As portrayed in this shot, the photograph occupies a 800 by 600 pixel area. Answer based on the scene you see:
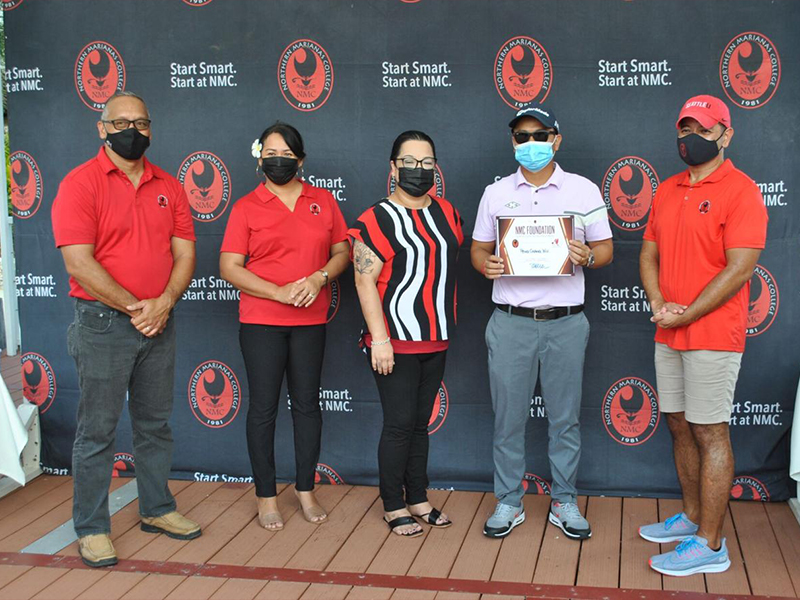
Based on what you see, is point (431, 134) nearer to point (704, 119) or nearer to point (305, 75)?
point (305, 75)

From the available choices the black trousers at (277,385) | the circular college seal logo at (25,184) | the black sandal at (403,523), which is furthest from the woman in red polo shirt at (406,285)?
the circular college seal logo at (25,184)

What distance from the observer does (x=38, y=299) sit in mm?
3951

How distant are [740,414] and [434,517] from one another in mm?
1443

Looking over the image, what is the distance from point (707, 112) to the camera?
2.76m

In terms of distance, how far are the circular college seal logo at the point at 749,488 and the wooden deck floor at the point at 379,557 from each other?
5 cm

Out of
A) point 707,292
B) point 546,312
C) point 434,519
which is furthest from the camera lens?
point 434,519

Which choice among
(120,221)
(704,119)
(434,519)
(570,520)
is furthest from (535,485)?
(120,221)

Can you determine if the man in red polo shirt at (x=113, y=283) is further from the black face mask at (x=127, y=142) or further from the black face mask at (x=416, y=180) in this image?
the black face mask at (x=416, y=180)

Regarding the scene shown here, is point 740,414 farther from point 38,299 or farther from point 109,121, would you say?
point 38,299

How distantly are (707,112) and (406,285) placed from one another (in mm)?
1230

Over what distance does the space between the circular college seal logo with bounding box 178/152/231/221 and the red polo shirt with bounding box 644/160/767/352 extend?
204 cm

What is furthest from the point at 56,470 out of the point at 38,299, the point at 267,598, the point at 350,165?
the point at 350,165

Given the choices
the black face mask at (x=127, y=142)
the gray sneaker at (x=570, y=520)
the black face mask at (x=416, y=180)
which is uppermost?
the black face mask at (x=127, y=142)

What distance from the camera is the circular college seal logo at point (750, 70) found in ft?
10.9
